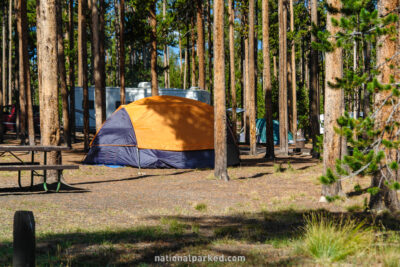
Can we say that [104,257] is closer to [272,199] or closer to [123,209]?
[123,209]

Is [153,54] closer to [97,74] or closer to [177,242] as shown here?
[97,74]

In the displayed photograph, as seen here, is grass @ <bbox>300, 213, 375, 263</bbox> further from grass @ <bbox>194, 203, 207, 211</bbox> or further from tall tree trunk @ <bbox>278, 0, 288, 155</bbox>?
tall tree trunk @ <bbox>278, 0, 288, 155</bbox>

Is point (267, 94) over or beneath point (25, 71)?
beneath

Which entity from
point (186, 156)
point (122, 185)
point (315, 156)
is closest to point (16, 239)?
point (122, 185)

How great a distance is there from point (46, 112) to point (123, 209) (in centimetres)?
397

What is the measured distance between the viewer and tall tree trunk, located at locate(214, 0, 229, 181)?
44.9 feet

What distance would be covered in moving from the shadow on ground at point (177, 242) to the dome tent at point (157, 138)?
28.8 feet

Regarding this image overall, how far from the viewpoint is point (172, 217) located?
26.8 feet

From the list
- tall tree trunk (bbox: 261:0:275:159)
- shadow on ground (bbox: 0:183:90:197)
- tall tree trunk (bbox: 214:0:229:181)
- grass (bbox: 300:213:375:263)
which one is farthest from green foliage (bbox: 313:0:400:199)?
tall tree trunk (bbox: 261:0:275:159)

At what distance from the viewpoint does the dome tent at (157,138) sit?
16891 mm

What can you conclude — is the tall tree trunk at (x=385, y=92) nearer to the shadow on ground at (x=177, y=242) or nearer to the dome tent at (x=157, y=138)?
the shadow on ground at (x=177, y=242)

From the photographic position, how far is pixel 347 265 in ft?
17.2

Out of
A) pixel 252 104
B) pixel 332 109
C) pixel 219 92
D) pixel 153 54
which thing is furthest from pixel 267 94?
pixel 332 109

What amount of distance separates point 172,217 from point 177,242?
5.94 feet
